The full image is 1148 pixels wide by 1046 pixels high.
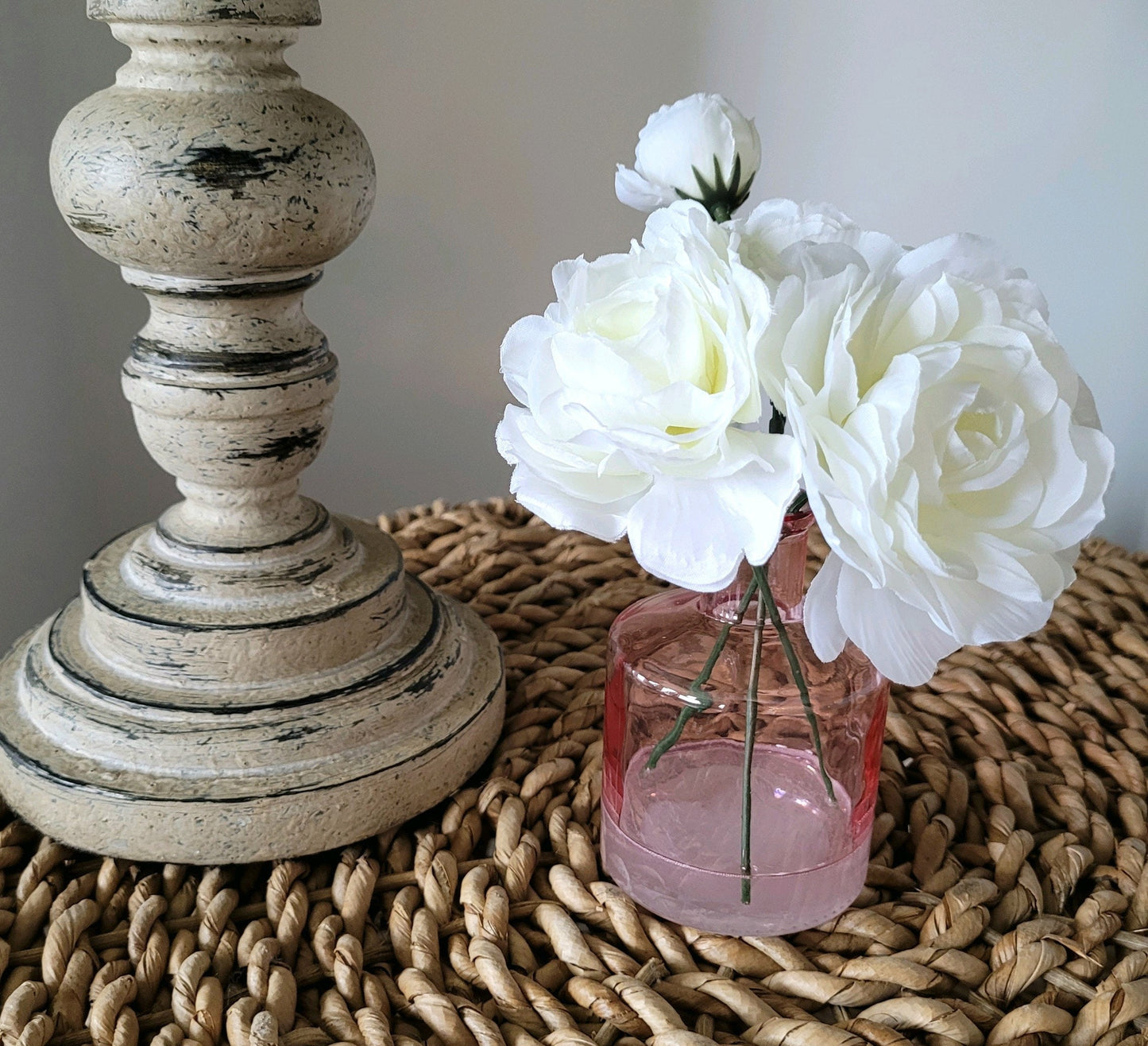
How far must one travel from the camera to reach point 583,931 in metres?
0.52

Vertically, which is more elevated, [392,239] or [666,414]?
[666,414]

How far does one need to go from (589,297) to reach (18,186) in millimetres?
703

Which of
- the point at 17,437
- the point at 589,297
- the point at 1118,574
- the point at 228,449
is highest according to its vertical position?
the point at 589,297

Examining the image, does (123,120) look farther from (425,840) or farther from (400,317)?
(400,317)

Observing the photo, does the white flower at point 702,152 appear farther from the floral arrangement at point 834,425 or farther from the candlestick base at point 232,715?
the candlestick base at point 232,715

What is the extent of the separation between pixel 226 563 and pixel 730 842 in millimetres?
268

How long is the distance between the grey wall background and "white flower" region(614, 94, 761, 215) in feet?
2.06

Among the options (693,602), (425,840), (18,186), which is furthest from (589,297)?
(18,186)

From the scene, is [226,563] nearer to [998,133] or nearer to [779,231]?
[779,231]

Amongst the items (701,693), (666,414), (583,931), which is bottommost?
(583,931)

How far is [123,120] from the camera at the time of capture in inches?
19.3

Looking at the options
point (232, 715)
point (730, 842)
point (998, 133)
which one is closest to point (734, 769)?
point (730, 842)

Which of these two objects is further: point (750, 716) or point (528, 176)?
point (528, 176)

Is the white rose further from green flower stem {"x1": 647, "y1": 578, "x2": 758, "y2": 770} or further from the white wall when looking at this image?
the white wall
